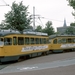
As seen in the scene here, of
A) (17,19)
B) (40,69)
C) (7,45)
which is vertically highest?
(17,19)

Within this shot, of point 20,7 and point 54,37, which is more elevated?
point 20,7

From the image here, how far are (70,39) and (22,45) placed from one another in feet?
55.7

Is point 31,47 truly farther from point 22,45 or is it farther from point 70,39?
point 70,39

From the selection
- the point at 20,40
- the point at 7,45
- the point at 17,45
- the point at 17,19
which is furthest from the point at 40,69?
the point at 17,19

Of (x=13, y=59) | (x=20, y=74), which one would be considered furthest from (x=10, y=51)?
(x=20, y=74)

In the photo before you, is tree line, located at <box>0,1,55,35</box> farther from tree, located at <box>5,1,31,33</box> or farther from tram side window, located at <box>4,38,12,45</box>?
tram side window, located at <box>4,38,12,45</box>

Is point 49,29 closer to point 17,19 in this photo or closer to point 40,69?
point 17,19

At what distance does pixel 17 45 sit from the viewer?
21.4 meters

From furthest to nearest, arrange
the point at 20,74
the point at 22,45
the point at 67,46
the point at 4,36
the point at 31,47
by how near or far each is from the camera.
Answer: the point at 67,46, the point at 31,47, the point at 22,45, the point at 4,36, the point at 20,74

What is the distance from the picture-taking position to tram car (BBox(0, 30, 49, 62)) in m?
19.6

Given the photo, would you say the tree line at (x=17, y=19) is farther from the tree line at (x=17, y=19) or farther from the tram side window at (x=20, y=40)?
the tram side window at (x=20, y=40)

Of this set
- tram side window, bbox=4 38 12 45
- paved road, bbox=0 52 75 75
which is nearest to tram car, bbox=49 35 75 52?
tram side window, bbox=4 38 12 45

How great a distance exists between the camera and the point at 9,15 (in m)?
35.6

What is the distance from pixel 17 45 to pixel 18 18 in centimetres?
1413
